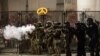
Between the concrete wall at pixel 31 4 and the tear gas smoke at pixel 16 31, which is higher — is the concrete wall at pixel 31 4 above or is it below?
above

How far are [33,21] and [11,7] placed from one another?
5519 millimetres

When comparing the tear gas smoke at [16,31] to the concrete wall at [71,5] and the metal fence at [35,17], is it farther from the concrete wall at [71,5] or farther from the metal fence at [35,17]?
the concrete wall at [71,5]

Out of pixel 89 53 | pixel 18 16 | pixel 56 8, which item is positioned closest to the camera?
pixel 89 53

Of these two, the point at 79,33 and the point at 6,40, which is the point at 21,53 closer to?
the point at 6,40

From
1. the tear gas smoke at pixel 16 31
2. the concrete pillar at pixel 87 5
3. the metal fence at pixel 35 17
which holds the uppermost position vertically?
the concrete pillar at pixel 87 5

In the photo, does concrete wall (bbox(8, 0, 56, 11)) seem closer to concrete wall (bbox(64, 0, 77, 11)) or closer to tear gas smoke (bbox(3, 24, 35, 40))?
concrete wall (bbox(64, 0, 77, 11))

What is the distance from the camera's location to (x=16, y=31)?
20.4 m

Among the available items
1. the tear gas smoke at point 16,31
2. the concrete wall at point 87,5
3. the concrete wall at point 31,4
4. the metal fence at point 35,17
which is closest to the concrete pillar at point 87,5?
the concrete wall at point 87,5

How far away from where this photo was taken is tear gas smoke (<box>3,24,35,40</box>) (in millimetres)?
20094

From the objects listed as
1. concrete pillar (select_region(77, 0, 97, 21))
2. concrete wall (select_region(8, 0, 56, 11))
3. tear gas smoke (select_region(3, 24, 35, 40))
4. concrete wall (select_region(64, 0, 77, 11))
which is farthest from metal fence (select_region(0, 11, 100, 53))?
concrete wall (select_region(8, 0, 56, 11))

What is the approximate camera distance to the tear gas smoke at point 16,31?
65.9 feet

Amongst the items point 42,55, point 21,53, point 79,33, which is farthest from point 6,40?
point 79,33

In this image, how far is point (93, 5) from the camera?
22.6m

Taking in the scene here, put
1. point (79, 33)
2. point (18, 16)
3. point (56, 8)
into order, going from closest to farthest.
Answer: point (79, 33) < point (18, 16) < point (56, 8)
